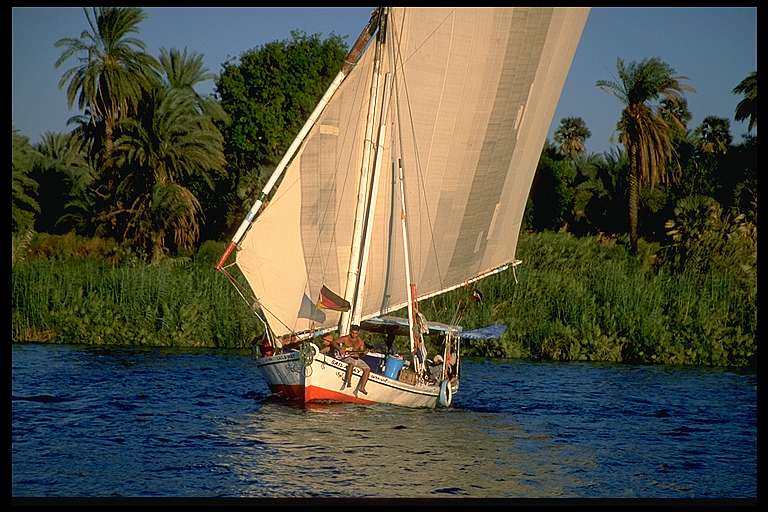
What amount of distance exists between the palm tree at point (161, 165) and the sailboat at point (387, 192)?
2461cm

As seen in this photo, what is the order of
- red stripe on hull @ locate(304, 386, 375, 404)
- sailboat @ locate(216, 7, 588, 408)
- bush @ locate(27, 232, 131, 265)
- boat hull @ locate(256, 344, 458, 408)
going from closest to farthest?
boat hull @ locate(256, 344, 458, 408) < red stripe on hull @ locate(304, 386, 375, 404) < sailboat @ locate(216, 7, 588, 408) < bush @ locate(27, 232, 131, 265)

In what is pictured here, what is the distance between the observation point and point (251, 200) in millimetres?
70188

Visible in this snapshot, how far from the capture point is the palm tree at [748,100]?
59.5 metres

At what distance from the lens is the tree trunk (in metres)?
61.1

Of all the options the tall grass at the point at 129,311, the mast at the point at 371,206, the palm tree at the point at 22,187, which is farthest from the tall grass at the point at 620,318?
the palm tree at the point at 22,187

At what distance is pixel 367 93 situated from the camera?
109 ft

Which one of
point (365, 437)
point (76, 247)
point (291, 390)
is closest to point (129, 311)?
point (76, 247)

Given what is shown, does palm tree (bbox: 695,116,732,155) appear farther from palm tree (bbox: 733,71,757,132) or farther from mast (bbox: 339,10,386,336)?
mast (bbox: 339,10,386,336)

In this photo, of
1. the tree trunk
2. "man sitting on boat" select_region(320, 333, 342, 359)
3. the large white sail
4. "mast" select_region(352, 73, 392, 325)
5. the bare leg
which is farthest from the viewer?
the tree trunk

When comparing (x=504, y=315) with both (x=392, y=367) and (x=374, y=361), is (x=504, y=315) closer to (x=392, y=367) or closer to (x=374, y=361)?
(x=374, y=361)

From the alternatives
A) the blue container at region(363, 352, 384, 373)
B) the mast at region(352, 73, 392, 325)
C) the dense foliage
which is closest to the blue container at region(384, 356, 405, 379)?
the blue container at region(363, 352, 384, 373)

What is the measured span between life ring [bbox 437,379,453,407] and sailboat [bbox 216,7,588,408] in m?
0.04
